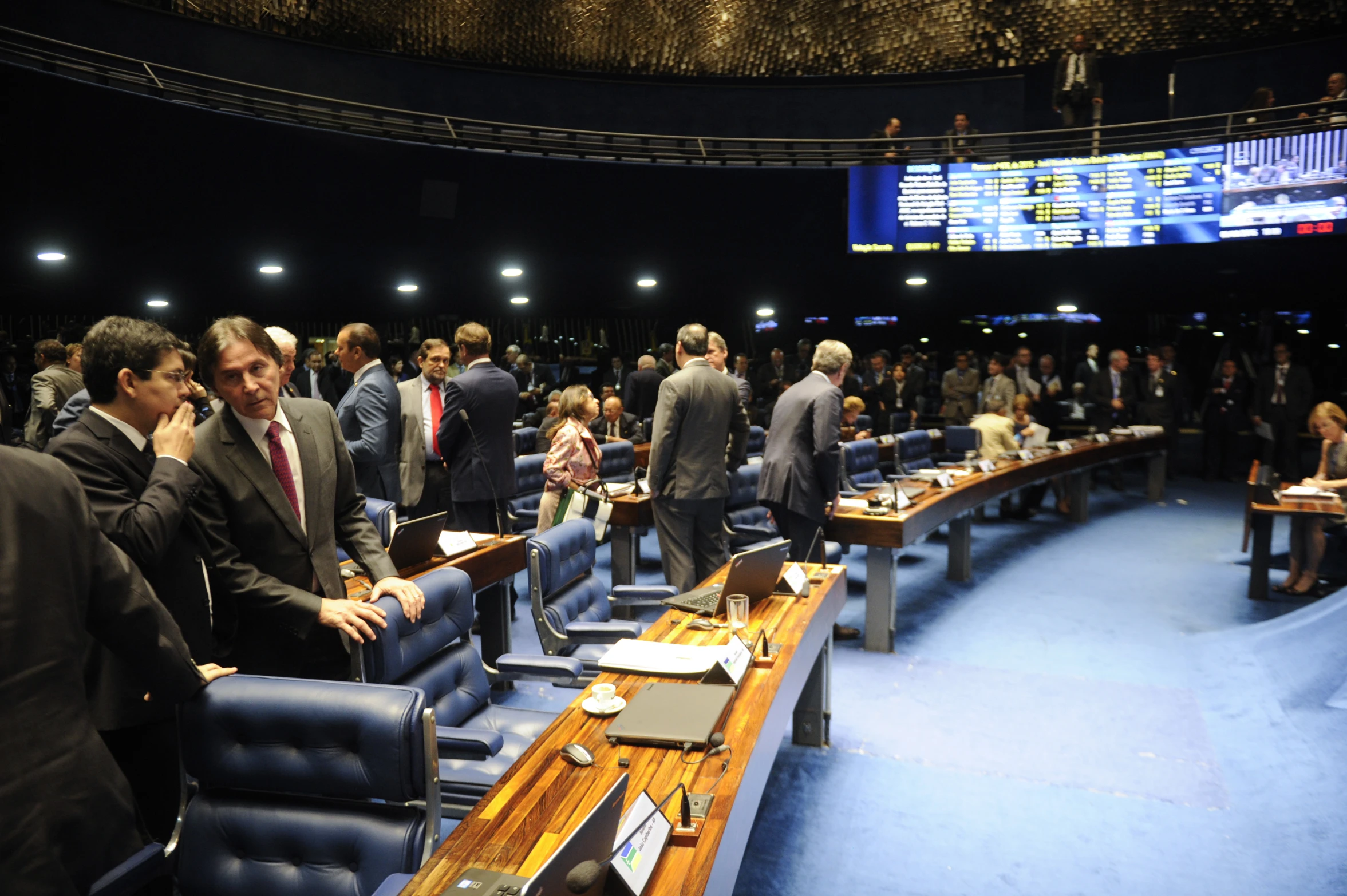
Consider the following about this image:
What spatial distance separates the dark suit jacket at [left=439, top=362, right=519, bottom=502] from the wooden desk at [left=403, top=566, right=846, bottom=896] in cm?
200

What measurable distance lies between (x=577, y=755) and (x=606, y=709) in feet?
0.91

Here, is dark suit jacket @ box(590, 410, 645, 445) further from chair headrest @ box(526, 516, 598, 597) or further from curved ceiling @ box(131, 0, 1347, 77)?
curved ceiling @ box(131, 0, 1347, 77)

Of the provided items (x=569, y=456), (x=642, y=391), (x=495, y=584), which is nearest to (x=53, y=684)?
(x=495, y=584)

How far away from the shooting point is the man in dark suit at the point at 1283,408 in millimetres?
9258

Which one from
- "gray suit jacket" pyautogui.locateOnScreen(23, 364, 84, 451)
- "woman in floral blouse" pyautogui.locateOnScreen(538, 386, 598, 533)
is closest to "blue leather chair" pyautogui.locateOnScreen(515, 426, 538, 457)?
"woman in floral blouse" pyautogui.locateOnScreen(538, 386, 598, 533)

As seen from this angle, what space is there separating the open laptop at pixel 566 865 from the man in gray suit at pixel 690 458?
2.87 metres

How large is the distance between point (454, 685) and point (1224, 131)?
982cm

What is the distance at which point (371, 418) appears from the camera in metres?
4.38

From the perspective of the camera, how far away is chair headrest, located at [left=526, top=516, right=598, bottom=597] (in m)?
→ 3.15

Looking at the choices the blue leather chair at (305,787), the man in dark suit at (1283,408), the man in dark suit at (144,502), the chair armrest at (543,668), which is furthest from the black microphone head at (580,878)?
the man in dark suit at (1283,408)

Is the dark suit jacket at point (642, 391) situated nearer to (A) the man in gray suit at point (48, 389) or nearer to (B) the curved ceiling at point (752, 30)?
(A) the man in gray suit at point (48, 389)

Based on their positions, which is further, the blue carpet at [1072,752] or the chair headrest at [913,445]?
the chair headrest at [913,445]

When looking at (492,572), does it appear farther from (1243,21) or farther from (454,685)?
(1243,21)

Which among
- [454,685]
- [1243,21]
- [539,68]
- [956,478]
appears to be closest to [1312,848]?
[454,685]
